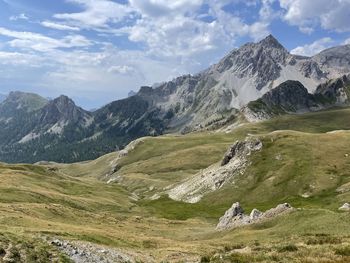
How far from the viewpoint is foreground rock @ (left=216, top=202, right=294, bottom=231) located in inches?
2832

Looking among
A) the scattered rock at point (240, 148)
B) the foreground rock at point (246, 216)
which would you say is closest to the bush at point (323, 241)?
the foreground rock at point (246, 216)

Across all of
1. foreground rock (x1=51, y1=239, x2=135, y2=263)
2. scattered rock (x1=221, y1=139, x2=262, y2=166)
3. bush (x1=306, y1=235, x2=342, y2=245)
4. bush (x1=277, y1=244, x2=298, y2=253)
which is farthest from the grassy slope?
foreground rock (x1=51, y1=239, x2=135, y2=263)

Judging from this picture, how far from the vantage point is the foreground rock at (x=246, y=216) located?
236 ft

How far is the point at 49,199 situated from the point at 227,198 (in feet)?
226

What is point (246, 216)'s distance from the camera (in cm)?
8444

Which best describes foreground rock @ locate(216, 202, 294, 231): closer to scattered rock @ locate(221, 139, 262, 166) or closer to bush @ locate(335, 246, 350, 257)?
bush @ locate(335, 246, 350, 257)

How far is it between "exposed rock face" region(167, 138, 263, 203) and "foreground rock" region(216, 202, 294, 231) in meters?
76.1

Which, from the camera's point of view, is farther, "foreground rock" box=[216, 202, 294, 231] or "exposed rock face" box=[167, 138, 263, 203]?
"exposed rock face" box=[167, 138, 263, 203]

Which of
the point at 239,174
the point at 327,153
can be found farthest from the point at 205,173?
the point at 327,153

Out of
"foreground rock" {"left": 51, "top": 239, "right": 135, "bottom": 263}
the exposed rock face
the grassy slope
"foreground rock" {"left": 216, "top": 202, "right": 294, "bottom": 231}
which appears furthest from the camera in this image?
the exposed rock face

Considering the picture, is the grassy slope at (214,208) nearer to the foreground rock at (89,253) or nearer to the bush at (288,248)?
the bush at (288,248)

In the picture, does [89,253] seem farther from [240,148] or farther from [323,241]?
[240,148]

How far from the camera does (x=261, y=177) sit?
161m

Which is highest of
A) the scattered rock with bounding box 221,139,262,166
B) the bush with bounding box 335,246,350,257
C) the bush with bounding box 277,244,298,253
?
the bush with bounding box 335,246,350,257
